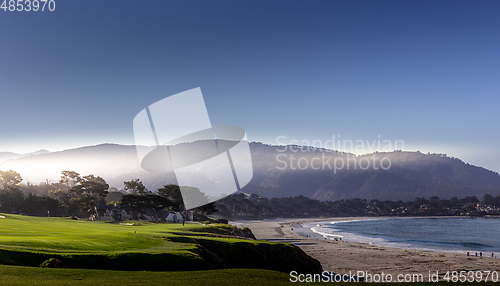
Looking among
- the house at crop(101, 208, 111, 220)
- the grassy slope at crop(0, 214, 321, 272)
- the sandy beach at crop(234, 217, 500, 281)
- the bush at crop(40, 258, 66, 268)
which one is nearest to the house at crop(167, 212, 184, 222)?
the house at crop(101, 208, 111, 220)

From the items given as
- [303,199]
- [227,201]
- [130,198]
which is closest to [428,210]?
[303,199]

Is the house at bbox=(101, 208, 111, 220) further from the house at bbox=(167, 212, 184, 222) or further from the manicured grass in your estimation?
the manicured grass

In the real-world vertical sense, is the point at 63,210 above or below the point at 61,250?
below

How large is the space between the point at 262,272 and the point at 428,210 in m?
221

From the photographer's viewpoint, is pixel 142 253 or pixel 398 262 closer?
pixel 142 253

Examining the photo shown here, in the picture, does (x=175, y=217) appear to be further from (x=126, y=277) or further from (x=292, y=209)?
(x=292, y=209)

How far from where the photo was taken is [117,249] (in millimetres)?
18297

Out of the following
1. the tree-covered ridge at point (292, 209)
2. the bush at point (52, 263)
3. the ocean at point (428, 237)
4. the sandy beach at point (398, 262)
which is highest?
the bush at point (52, 263)

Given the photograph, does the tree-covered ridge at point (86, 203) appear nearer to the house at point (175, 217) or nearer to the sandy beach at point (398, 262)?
the house at point (175, 217)

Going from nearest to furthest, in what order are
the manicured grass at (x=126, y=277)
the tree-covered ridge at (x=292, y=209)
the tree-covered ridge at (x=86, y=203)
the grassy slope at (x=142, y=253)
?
the manicured grass at (x=126, y=277)
the grassy slope at (x=142, y=253)
the tree-covered ridge at (x=86, y=203)
the tree-covered ridge at (x=292, y=209)

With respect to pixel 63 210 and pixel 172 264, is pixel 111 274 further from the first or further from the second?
pixel 63 210

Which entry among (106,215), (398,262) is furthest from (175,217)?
(398,262)

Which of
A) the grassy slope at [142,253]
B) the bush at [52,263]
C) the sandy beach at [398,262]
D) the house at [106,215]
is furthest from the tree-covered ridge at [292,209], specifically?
the bush at [52,263]

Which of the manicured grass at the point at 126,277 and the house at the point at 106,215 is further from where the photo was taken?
the house at the point at 106,215
